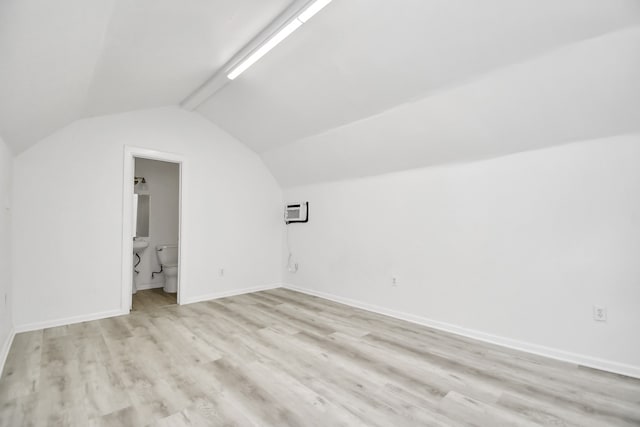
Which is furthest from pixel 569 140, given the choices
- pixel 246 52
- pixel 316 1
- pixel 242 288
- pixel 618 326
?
pixel 242 288

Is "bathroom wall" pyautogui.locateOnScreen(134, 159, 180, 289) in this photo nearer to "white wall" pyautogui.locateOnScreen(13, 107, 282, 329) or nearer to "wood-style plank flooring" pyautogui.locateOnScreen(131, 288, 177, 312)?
"wood-style plank flooring" pyautogui.locateOnScreen(131, 288, 177, 312)

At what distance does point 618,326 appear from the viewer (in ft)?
7.68

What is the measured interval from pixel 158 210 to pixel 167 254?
92 cm

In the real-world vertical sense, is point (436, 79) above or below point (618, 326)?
above

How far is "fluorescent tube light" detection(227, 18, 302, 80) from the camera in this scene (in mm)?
2312

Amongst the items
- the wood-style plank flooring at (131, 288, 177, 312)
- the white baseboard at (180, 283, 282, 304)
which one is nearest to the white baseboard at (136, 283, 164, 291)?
the wood-style plank flooring at (131, 288, 177, 312)

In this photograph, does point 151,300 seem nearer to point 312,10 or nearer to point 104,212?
point 104,212

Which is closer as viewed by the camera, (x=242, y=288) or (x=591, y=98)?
(x=591, y=98)

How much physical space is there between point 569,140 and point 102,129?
487cm

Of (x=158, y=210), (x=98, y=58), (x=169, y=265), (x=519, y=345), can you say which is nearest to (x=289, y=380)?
(x=519, y=345)

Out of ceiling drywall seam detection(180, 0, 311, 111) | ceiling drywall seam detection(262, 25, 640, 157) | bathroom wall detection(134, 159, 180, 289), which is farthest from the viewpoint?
bathroom wall detection(134, 159, 180, 289)

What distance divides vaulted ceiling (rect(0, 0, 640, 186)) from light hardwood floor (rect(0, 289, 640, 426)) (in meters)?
1.86

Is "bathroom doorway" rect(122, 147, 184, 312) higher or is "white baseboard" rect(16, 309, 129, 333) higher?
"bathroom doorway" rect(122, 147, 184, 312)

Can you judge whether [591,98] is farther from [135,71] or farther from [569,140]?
[135,71]
